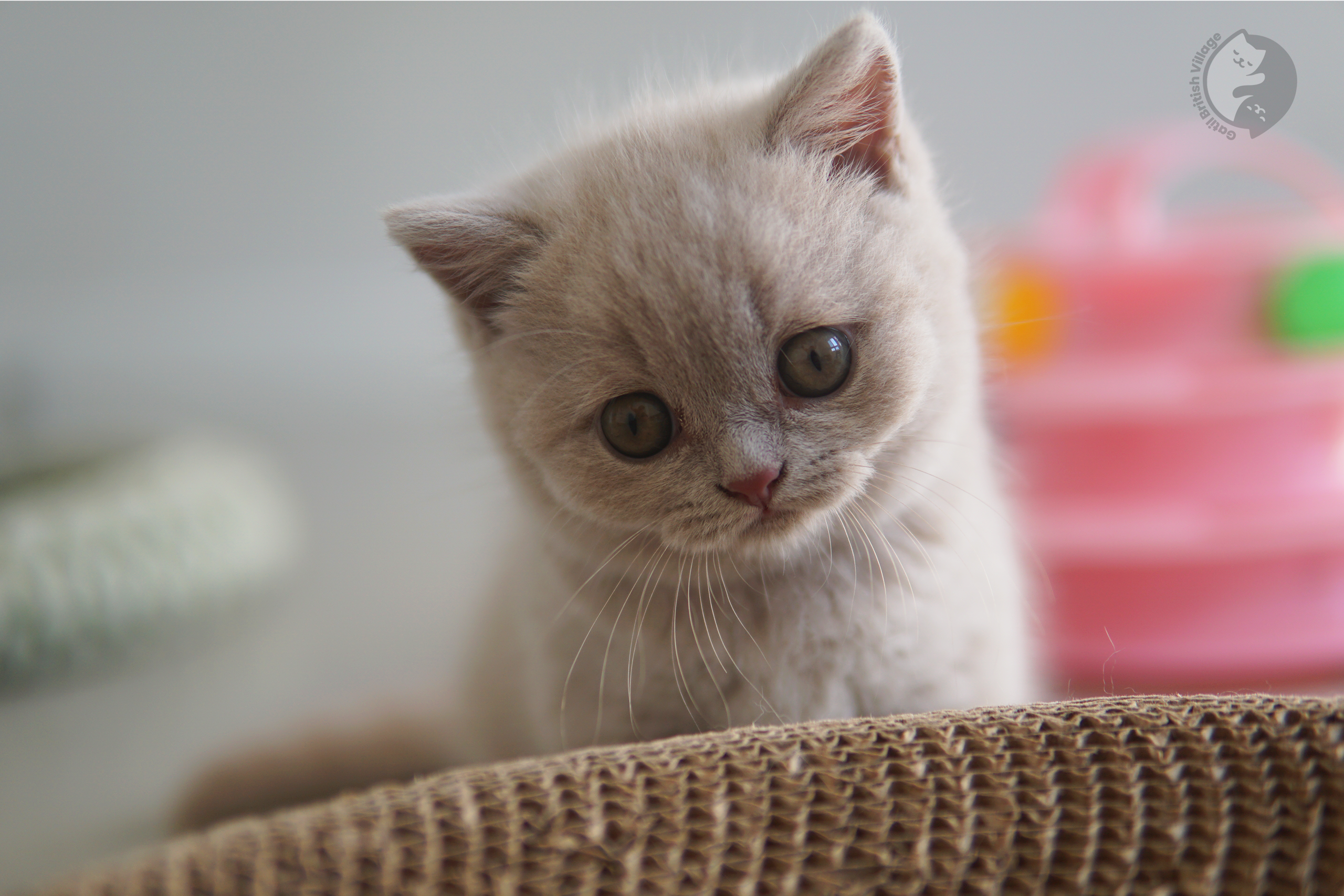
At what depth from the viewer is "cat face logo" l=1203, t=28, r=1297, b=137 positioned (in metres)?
0.93

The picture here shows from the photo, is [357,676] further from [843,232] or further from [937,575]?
[843,232]

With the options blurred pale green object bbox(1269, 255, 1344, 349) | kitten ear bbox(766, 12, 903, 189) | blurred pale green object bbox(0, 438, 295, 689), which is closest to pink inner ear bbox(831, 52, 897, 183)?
kitten ear bbox(766, 12, 903, 189)

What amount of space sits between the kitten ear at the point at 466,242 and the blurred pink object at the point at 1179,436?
822 mm

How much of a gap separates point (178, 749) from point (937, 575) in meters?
1.29

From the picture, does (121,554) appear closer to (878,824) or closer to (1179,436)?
(878,824)

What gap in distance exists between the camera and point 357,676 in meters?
1.83

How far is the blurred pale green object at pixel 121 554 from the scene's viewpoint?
5.65 feet

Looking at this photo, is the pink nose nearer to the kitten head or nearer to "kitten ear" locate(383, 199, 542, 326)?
the kitten head

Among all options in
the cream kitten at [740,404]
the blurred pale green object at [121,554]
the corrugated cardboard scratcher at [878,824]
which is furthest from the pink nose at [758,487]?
the blurred pale green object at [121,554]

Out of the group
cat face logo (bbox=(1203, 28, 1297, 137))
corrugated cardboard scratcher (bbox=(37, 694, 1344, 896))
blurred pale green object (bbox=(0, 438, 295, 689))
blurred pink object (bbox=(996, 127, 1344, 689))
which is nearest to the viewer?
corrugated cardboard scratcher (bbox=(37, 694, 1344, 896))

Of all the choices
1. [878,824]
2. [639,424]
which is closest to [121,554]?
[639,424]

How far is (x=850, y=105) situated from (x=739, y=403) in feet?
1.06

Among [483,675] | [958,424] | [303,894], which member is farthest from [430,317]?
[303,894]

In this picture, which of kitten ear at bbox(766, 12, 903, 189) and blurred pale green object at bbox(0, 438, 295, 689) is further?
blurred pale green object at bbox(0, 438, 295, 689)
